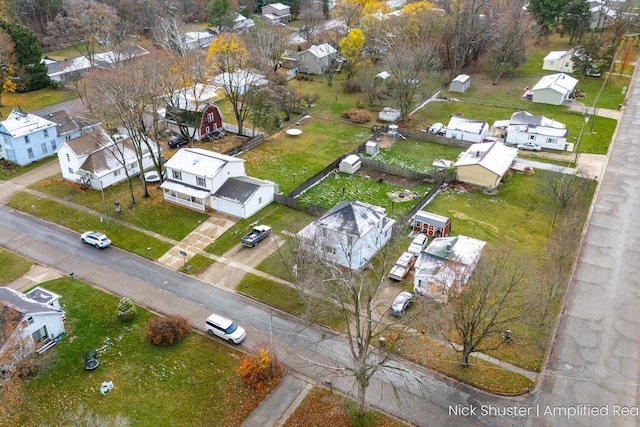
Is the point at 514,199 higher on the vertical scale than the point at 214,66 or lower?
lower

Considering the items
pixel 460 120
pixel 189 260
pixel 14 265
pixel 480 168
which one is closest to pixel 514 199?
pixel 480 168

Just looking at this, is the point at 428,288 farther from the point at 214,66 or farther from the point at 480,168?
the point at 214,66

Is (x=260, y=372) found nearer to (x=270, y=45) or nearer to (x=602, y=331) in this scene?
(x=602, y=331)

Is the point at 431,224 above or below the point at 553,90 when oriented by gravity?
below

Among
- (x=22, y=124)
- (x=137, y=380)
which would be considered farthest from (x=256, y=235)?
(x=22, y=124)

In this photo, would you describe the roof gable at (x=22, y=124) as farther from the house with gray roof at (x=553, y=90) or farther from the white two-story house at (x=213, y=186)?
the house with gray roof at (x=553, y=90)

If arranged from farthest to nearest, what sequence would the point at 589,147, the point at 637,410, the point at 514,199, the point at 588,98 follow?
the point at 588,98
the point at 589,147
the point at 514,199
the point at 637,410

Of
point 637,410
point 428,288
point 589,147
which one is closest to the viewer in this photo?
point 637,410

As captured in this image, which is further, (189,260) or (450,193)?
(450,193)
